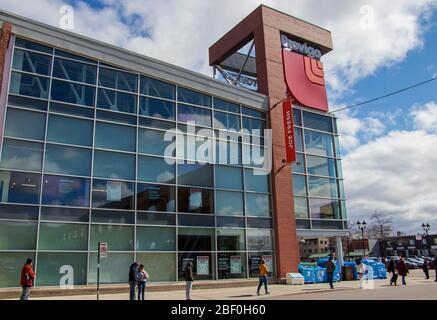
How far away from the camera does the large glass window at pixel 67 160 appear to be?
19.2 m

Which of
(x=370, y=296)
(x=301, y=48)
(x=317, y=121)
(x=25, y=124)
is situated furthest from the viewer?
(x=301, y=48)

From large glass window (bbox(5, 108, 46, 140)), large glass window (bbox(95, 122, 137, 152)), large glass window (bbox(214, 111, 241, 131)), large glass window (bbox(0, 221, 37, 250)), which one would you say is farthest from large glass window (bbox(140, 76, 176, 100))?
large glass window (bbox(0, 221, 37, 250))

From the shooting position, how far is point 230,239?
23.8 m

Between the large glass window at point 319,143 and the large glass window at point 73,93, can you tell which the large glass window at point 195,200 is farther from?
the large glass window at point 319,143

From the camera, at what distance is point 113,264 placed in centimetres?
1983

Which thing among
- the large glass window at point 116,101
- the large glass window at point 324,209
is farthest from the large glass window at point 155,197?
the large glass window at point 324,209

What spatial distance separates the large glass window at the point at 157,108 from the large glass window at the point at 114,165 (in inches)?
106

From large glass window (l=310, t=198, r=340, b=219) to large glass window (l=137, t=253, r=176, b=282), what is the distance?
1066cm

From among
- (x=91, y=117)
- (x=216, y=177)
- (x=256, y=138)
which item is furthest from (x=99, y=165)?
(x=256, y=138)

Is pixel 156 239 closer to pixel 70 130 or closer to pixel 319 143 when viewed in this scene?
pixel 70 130

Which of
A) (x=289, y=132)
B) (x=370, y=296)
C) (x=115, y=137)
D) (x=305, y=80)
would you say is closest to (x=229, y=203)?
(x=289, y=132)

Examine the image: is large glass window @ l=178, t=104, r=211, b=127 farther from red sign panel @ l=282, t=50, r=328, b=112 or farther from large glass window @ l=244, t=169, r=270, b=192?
red sign panel @ l=282, t=50, r=328, b=112

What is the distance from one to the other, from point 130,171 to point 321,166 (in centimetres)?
1383
